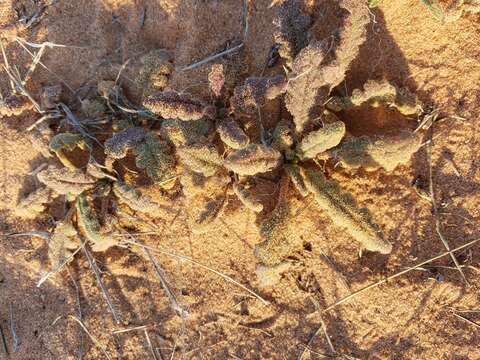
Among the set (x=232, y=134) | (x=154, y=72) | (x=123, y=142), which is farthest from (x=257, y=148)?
(x=154, y=72)

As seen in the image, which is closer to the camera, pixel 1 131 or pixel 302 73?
pixel 302 73

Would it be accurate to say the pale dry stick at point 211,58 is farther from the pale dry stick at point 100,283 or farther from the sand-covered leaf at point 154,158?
the pale dry stick at point 100,283

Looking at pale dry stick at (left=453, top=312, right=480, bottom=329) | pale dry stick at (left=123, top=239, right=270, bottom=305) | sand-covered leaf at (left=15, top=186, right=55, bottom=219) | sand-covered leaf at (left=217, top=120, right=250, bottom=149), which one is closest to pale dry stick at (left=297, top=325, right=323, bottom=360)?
pale dry stick at (left=123, top=239, right=270, bottom=305)

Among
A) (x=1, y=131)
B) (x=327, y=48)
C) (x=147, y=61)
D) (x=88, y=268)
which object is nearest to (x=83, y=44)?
(x=147, y=61)

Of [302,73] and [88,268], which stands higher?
[302,73]

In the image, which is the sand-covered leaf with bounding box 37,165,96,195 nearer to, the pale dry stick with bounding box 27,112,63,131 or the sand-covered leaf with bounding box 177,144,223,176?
the pale dry stick with bounding box 27,112,63,131

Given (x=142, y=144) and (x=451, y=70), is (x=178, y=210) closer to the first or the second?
(x=142, y=144)
